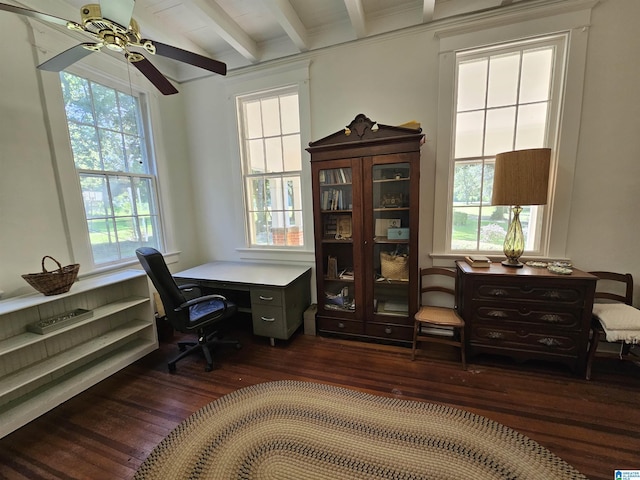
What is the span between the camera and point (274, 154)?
118 inches

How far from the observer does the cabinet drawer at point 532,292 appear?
1.93 metres

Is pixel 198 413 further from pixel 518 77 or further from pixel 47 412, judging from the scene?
pixel 518 77

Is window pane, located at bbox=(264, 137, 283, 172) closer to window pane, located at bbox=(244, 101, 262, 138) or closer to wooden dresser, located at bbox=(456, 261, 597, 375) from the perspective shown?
window pane, located at bbox=(244, 101, 262, 138)

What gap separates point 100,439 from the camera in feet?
5.24

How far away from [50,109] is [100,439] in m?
2.46

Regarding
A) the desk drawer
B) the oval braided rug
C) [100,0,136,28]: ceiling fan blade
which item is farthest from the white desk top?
[100,0,136,28]: ceiling fan blade

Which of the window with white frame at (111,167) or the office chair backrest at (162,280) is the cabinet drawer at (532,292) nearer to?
the office chair backrest at (162,280)

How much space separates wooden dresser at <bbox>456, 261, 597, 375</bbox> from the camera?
6.37 feet

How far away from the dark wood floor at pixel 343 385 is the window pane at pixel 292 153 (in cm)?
195

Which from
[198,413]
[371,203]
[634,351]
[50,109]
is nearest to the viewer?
[198,413]

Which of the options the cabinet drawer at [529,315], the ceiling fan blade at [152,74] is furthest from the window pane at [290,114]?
the cabinet drawer at [529,315]

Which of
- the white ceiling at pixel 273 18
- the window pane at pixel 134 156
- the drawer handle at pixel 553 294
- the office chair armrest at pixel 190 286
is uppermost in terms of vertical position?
the white ceiling at pixel 273 18

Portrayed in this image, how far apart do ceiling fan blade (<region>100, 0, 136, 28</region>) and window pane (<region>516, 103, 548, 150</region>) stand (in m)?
2.86

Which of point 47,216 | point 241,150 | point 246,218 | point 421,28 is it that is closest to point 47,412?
point 47,216
